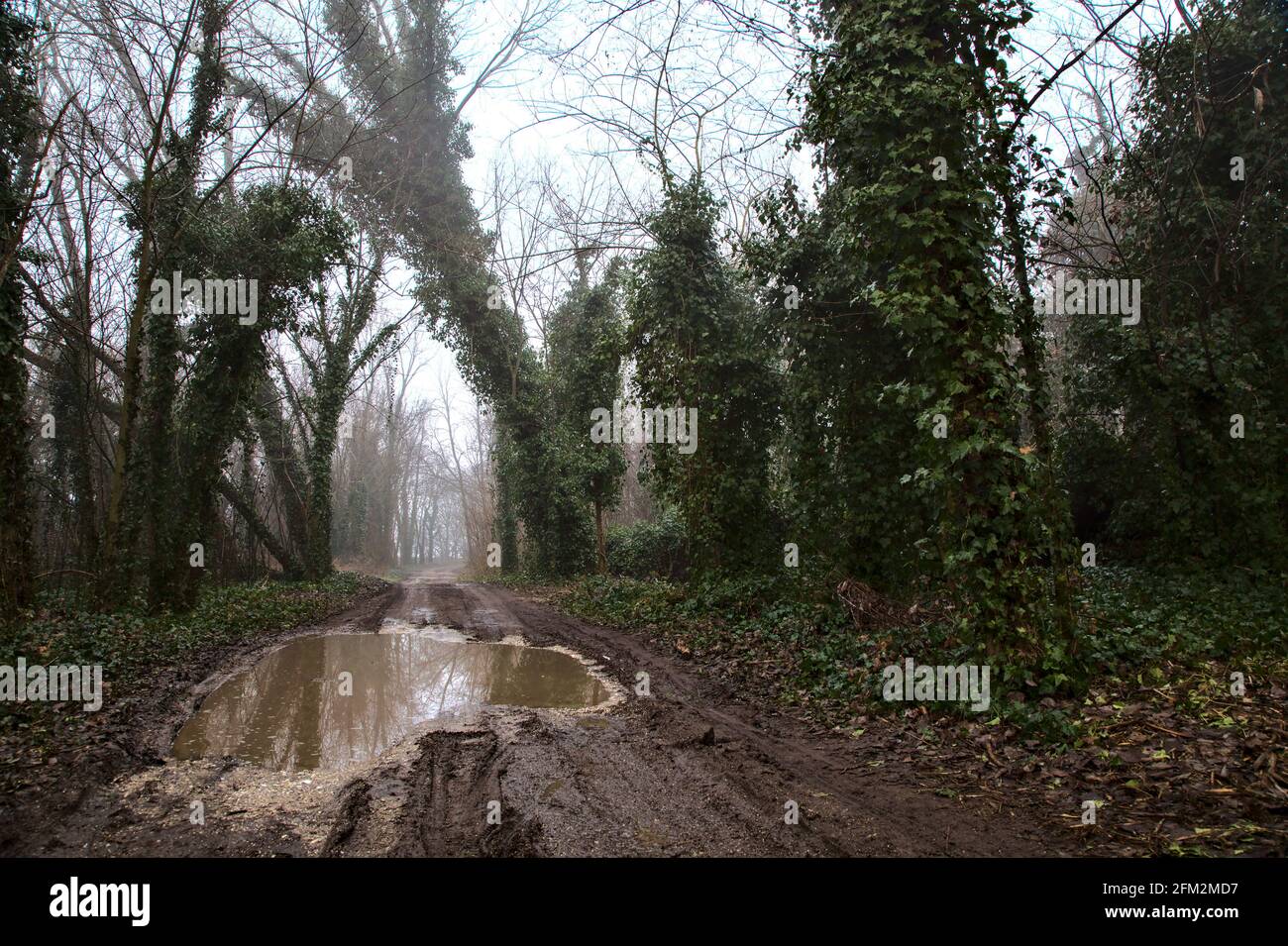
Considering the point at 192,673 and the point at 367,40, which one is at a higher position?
the point at 367,40

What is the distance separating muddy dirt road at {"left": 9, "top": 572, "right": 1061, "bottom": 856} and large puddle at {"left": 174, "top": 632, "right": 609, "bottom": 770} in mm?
315

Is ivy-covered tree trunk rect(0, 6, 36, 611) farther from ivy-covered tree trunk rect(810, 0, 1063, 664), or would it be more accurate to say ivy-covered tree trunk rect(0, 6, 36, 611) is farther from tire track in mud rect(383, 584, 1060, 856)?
ivy-covered tree trunk rect(810, 0, 1063, 664)

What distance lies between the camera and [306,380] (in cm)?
2939

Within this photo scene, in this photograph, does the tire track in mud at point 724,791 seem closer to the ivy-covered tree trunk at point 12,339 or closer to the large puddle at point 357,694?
the large puddle at point 357,694

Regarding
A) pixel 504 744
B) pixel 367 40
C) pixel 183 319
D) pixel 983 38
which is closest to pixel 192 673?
pixel 504 744

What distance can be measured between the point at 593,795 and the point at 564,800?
195 mm

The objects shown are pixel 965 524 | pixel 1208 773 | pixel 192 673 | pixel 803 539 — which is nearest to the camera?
pixel 1208 773

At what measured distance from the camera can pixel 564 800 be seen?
402cm

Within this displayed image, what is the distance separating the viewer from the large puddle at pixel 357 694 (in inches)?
210

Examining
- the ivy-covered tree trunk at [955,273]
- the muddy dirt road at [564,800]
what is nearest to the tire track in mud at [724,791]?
the muddy dirt road at [564,800]

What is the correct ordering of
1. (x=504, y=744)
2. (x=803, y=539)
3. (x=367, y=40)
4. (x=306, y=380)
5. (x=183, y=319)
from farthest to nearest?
(x=306, y=380) → (x=367, y=40) → (x=183, y=319) → (x=803, y=539) → (x=504, y=744)

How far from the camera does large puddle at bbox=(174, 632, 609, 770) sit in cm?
534
